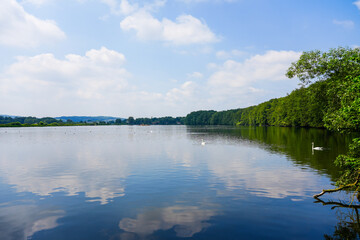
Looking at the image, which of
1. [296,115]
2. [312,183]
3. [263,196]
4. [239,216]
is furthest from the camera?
[296,115]

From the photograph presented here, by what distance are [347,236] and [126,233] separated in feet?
36.6

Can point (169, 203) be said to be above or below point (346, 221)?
below

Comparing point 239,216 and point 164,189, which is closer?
point 239,216

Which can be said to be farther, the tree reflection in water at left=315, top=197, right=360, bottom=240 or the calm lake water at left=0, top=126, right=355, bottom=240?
Result: the calm lake water at left=0, top=126, right=355, bottom=240

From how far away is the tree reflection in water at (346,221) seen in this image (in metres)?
12.4

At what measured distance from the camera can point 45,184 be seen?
2341 centimetres

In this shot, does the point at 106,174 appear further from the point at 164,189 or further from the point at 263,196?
the point at 263,196

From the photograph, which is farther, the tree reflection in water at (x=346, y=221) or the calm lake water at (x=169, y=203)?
the calm lake water at (x=169, y=203)

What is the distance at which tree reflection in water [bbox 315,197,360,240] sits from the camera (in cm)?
1237

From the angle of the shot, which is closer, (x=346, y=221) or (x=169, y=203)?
(x=346, y=221)

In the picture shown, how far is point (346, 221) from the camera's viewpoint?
549 inches

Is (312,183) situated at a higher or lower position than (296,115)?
lower

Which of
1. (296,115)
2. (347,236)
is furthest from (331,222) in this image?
(296,115)

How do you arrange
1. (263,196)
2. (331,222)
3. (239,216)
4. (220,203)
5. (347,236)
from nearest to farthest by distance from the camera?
(347,236), (331,222), (239,216), (220,203), (263,196)
